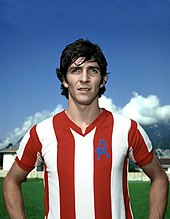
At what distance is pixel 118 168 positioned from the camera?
10.6 feet

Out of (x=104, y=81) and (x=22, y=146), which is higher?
(x=104, y=81)

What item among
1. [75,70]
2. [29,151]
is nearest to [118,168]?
[29,151]

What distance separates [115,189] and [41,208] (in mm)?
13857

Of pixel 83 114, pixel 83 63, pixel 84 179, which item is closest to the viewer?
pixel 84 179

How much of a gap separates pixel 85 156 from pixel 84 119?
1.02 ft

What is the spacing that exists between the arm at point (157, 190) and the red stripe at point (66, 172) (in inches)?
21.8

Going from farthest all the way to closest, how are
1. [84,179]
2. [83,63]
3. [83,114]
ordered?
[83,114], [83,63], [84,179]

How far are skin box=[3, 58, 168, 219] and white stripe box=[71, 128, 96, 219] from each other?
0.20 meters

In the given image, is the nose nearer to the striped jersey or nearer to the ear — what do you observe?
the ear

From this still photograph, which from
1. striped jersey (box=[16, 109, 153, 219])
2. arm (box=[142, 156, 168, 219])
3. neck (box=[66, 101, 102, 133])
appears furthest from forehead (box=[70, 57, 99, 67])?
arm (box=[142, 156, 168, 219])

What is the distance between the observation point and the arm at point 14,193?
10.8ft

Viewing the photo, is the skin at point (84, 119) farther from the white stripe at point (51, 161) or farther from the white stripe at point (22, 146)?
the white stripe at point (51, 161)

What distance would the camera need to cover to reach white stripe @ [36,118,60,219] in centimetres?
322

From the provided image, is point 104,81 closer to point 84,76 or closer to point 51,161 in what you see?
point 84,76
